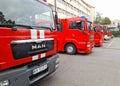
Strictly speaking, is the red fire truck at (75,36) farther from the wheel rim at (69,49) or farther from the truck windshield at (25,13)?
the truck windshield at (25,13)

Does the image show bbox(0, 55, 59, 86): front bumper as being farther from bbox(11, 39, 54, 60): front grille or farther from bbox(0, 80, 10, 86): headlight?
bbox(11, 39, 54, 60): front grille

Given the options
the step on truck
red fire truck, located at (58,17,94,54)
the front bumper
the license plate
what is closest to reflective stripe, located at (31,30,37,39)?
the step on truck

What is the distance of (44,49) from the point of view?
418cm

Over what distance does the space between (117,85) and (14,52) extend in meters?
3.08

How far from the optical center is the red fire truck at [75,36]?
9445 millimetres

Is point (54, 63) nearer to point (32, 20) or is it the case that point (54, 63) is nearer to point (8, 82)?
point (32, 20)

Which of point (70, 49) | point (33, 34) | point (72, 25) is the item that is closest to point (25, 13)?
point (33, 34)

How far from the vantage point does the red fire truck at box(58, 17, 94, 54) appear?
945 cm

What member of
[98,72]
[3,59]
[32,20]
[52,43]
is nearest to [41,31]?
[32,20]

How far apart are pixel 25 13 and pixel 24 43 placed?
2.56 feet

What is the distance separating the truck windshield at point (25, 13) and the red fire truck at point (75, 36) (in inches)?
183

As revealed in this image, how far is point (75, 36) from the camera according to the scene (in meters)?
9.83

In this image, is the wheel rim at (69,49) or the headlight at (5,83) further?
the wheel rim at (69,49)

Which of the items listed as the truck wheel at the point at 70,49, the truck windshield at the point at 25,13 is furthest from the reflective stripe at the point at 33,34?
the truck wheel at the point at 70,49
